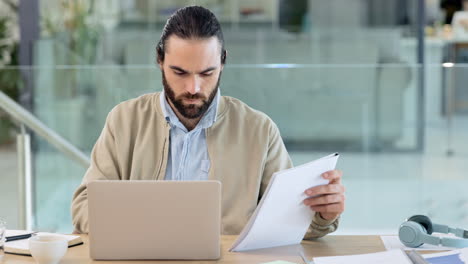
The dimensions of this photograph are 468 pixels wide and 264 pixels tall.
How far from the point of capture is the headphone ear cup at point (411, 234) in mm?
1919

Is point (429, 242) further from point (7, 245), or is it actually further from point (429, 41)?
point (429, 41)

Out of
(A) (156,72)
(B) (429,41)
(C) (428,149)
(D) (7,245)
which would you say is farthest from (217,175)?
(B) (429,41)

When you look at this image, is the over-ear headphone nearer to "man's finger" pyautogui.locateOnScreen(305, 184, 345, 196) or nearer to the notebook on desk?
"man's finger" pyautogui.locateOnScreen(305, 184, 345, 196)

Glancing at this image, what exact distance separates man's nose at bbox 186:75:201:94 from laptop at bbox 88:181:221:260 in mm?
508

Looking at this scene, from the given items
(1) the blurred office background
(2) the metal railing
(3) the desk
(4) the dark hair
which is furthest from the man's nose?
(1) the blurred office background

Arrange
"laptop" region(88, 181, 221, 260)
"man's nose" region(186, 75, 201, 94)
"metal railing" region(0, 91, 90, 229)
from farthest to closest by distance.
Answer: "metal railing" region(0, 91, 90, 229), "man's nose" region(186, 75, 201, 94), "laptop" region(88, 181, 221, 260)

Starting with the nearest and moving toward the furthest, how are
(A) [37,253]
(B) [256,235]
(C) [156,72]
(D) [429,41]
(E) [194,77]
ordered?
1. (A) [37,253]
2. (B) [256,235]
3. (E) [194,77]
4. (C) [156,72]
5. (D) [429,41]

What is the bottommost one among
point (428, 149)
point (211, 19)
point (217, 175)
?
point (428, 149)

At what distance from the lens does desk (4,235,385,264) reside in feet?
5.94

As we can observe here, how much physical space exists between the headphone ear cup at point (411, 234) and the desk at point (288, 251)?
57 millimetres

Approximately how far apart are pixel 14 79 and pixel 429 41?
3.47 metres

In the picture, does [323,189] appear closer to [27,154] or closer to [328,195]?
[328,195]

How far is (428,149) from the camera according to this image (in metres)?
4.59

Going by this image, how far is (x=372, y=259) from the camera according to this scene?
1.80 m
